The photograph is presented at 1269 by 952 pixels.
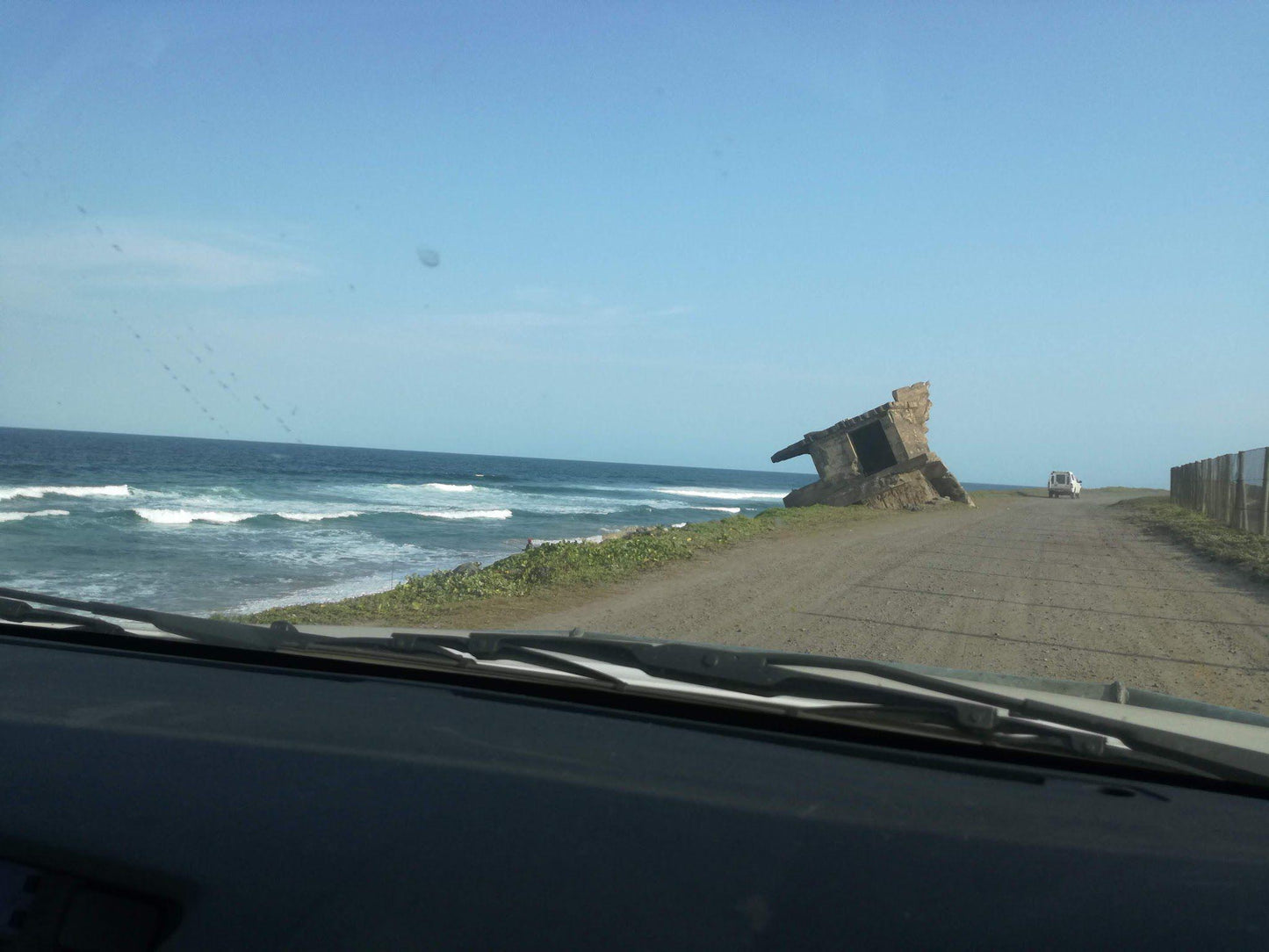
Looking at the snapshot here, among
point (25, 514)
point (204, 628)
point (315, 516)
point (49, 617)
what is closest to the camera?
point (204, 628)

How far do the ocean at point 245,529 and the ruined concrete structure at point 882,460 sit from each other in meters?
5.09

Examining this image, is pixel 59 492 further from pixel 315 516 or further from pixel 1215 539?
pixel 1215 539

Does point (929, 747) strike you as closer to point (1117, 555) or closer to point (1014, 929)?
point (1014, 929)

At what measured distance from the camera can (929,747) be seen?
2.31 m

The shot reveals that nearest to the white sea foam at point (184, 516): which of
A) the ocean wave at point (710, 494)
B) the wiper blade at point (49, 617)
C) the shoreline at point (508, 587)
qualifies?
the shoreline at point (508, 587)

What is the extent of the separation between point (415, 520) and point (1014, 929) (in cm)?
2518

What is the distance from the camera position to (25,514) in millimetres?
22172

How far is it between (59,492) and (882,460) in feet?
95.7

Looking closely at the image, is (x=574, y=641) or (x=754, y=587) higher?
(x=574, y=641)

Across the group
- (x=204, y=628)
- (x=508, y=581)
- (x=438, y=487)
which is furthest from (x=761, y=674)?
(x=438, y=487)

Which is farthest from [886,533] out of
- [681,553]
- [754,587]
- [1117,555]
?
[754,587]

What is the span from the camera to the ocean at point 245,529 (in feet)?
37.4

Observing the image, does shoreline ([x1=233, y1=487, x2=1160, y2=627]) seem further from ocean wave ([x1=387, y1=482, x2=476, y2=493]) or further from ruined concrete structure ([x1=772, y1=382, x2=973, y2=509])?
ocean wave ([x1=387, y1=482, x2=476, y2=493])

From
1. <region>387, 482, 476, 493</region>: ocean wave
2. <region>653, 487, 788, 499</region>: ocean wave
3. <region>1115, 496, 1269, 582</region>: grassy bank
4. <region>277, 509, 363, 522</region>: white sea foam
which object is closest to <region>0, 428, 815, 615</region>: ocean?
<region>277, 509, 363, 522</region>: white sea foam
